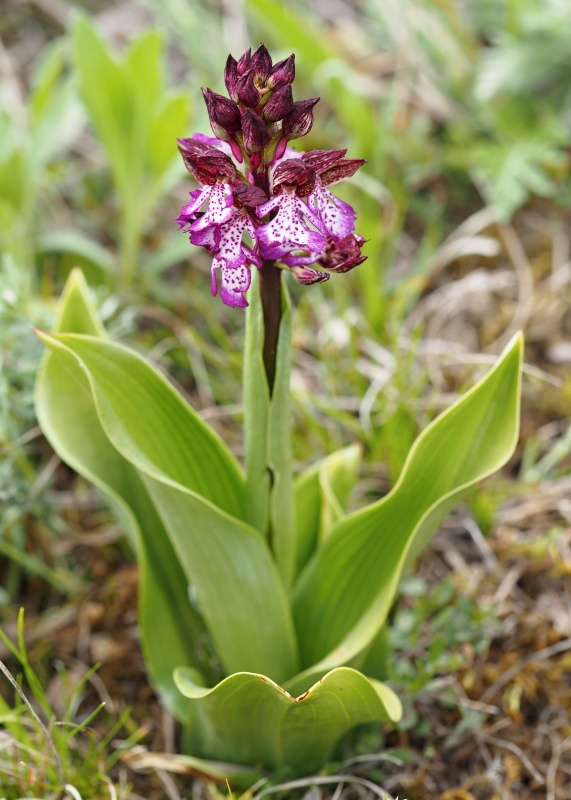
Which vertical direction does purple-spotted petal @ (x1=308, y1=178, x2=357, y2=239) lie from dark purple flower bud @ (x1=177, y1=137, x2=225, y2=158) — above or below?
below

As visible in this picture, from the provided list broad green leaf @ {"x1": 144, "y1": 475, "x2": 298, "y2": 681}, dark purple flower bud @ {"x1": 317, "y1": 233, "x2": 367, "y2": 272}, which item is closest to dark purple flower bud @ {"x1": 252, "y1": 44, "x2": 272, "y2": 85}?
dark purple flower bud @ {"x1": 317, "y1": 233, "x2": 367, "y2": 272}

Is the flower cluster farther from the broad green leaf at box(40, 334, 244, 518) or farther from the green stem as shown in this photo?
the broad green leaf at box(40, 334, 244, 518)

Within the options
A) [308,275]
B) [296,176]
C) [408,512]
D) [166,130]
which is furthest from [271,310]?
[166,130]

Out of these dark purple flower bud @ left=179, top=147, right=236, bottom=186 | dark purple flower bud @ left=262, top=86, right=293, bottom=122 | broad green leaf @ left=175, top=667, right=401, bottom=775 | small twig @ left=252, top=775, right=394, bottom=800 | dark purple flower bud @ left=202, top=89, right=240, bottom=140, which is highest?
dark purple flower bud @ left=202, top=89, right=240, bottom=140

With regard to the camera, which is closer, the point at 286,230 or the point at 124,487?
the point at 286,230

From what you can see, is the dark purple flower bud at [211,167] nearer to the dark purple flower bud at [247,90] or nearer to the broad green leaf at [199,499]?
the dark purple flower bud at [247,90]

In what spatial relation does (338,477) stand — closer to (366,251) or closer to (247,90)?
(247,90)

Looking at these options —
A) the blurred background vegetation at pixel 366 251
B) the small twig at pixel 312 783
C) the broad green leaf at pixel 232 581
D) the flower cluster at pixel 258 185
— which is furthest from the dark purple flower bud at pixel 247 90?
the small twig at pixel 312 783
